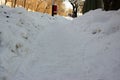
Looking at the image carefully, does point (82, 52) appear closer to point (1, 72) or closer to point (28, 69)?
point (28, 69)

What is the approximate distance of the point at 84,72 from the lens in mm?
6633

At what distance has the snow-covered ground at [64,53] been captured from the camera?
6.58m

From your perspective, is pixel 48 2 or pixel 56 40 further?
pixel 48 2

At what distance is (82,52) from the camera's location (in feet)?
26.9

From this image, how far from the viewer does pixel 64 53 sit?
28.7ft

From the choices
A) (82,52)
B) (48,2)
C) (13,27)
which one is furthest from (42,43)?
(48,2)

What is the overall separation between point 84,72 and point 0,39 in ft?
9.83

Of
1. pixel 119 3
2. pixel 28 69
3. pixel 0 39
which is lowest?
pixel 28 69

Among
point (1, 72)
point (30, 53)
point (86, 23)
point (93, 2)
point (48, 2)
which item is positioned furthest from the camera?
point (48, 2)

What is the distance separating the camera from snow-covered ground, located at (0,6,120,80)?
21.6ft

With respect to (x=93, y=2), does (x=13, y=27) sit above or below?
below

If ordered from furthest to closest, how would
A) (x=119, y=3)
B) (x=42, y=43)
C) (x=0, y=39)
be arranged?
1. (x=119, y=3)
2. (x=42, y=43)
3. (x=0, y=39)

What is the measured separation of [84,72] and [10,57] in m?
2.20

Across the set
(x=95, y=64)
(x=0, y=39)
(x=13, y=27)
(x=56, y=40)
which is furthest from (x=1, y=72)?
(x=56, y=40)
